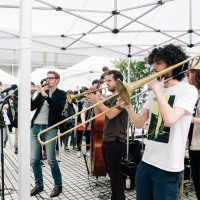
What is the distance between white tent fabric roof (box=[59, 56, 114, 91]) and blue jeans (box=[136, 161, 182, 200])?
23.9 ft

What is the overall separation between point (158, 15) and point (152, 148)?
3636 mm

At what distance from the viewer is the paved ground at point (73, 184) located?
4284 millimetres

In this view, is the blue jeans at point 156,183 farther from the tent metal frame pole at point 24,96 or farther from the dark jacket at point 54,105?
the dark jacket at point 54,105

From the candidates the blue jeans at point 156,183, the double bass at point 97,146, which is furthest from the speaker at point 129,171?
the blue jeans at point 156,183

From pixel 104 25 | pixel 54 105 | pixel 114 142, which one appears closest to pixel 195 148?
pixel 114 142

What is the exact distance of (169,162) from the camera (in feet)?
6.65

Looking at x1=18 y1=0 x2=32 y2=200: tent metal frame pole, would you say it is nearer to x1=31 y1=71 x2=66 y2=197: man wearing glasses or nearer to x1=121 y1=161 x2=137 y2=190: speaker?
x1=31 y1=71 x2=66 y2=197: man wearing glasses

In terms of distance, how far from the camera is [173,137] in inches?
81.1

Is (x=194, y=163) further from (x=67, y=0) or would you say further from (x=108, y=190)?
(x=67, y=0)

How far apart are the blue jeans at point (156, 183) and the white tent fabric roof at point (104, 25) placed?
3.02m

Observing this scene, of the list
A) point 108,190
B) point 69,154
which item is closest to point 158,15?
point 108,190

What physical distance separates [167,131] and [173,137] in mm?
65

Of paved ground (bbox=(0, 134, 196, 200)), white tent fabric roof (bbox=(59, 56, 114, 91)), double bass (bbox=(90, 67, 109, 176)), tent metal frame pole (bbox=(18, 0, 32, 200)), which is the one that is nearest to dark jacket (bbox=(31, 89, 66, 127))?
double bass (bbox=(90, 67, 109, 176))

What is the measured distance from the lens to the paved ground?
428 centimetres
